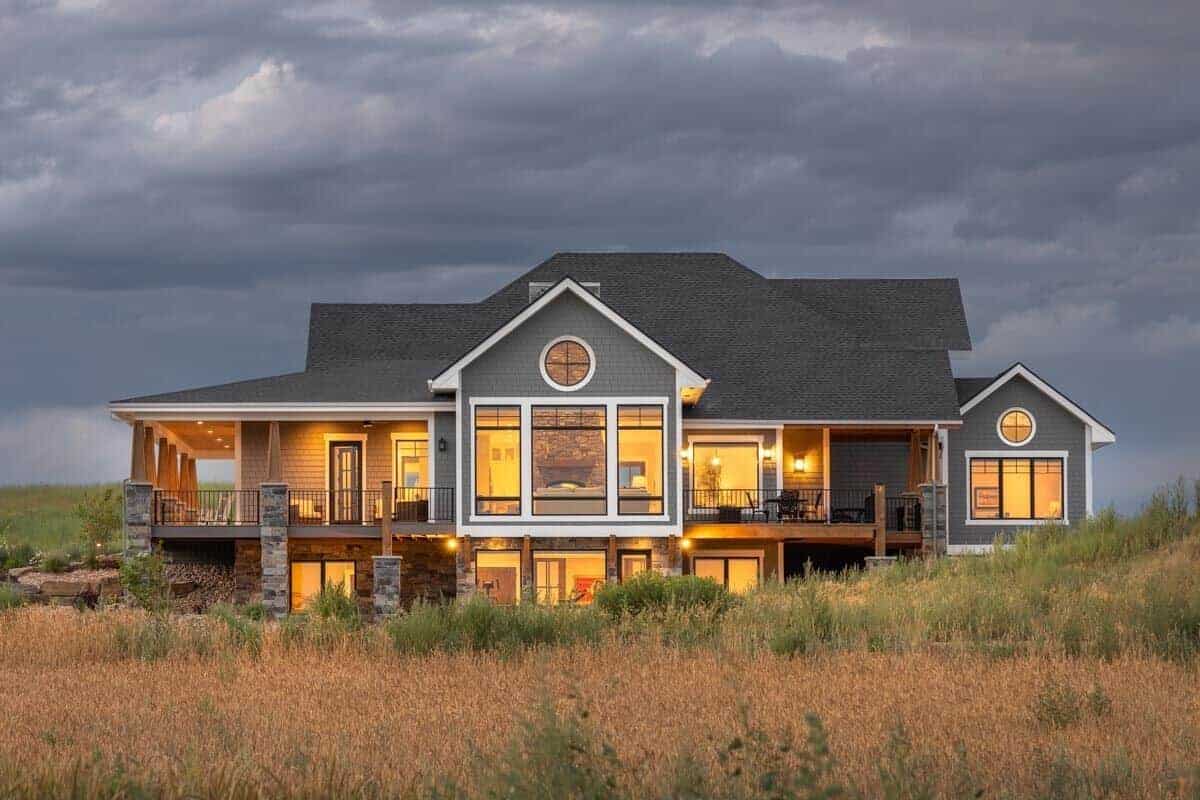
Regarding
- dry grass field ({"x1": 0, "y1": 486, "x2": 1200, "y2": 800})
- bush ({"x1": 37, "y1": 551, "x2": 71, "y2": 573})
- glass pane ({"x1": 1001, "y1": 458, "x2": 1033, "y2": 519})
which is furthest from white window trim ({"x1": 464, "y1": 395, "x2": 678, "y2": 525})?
bush ({"x1": 37, "y1": 551, "x2": 71, "y2": 573})

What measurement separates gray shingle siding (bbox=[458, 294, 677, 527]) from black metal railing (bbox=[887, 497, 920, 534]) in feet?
21.2

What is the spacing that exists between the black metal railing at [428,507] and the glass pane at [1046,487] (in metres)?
14.6

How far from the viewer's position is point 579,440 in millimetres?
34812

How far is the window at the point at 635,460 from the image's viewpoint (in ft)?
114

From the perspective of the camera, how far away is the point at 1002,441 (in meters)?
39.2

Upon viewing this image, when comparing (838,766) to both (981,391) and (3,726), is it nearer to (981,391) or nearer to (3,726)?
(3,726)

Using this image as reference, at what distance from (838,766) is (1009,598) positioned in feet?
39.1

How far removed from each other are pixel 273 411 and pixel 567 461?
6735 mm

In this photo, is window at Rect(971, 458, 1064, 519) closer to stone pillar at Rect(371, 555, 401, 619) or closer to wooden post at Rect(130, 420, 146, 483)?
stone pillar at Rect(371, 555, 401, 619)

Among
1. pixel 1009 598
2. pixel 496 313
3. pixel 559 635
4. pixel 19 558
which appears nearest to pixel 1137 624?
pixel 1009 598

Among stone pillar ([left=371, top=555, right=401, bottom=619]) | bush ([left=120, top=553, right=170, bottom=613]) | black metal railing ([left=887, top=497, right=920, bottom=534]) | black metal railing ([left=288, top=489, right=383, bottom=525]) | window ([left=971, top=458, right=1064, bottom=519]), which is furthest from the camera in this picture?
window ([left=971, top=458, right=1064, bottom=519])

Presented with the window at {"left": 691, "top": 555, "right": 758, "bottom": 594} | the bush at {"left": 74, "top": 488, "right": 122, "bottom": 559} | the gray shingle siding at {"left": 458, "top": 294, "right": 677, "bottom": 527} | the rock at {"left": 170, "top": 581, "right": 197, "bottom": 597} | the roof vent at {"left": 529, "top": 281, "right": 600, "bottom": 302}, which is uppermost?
the roof vent at {"left": 529, "top": 281, "right": 600, "bottom": 302}

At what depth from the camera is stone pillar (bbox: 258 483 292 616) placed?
3450 cm

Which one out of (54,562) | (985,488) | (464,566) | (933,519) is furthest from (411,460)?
(985,488)
